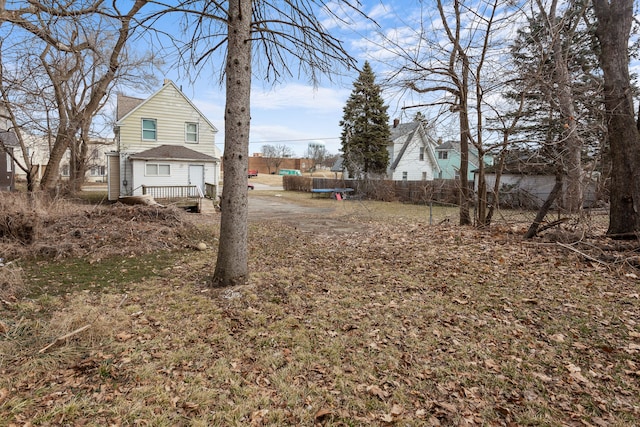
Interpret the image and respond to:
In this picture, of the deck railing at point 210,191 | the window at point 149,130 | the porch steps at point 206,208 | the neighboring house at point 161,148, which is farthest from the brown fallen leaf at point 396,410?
the window at point 149,130

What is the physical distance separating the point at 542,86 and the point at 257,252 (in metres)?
7.52

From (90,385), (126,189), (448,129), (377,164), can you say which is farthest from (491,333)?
(377,164)

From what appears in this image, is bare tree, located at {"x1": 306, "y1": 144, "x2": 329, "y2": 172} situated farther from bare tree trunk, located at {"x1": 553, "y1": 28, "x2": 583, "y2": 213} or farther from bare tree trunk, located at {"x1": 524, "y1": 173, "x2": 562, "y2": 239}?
bare tree trunk, located at {"x1": 524, "y1": 173, "x2": 562, "y2": 239}

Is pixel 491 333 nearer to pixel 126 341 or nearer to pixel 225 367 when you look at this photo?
pixel 225 367

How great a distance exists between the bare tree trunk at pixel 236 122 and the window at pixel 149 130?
15.3 m

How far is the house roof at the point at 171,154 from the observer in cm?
1652

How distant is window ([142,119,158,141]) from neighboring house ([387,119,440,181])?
20145 millimetres

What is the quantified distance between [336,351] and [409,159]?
2967 centimetres

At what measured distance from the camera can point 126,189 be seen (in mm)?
17109

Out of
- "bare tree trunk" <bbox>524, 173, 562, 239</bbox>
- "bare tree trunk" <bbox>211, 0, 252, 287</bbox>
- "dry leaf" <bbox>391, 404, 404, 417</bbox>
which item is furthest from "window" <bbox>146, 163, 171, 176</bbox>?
"dry leaf" <bbox>391, 404, 404, 417</bbox>

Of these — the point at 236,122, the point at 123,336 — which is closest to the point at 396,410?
the point at 123,336

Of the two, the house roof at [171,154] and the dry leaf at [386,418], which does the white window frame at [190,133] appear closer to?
the house roof at [171,154]

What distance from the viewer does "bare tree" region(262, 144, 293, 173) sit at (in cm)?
7325

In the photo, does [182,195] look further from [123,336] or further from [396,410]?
[396,410]
